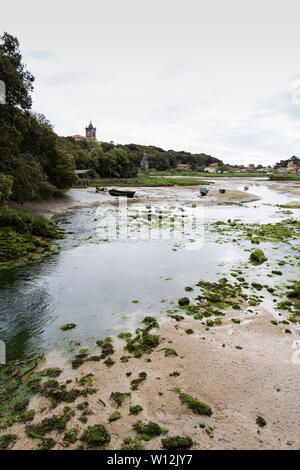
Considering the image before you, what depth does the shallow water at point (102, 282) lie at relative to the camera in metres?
11.0

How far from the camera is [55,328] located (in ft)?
36.4

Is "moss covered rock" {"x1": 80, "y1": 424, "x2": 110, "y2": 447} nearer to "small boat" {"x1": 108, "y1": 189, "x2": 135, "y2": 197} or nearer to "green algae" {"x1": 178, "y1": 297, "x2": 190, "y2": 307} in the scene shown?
"green algae" {"x1": 178, "y1": 297, "x2": 190, "y2": 307}

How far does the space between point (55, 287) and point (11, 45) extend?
21.7 metres

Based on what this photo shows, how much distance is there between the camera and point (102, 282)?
15812mm

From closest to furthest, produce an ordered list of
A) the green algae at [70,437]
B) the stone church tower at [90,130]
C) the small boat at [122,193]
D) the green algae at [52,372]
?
the green algae at [70,437] < the green algae at [52,372] < the small boat at [122,193] < the stone church tower at [90,130]

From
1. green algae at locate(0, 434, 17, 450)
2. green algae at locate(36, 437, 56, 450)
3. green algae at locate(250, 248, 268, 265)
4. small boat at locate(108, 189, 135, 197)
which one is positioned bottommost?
green algae at locate(36, 437, 56, 450)

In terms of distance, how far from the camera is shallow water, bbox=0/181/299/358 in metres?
11.0

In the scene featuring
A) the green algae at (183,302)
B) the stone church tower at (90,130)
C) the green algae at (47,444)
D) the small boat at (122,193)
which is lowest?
the green algae at (47,444)

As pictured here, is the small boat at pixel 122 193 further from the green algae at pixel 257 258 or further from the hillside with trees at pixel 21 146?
the green algae at pixel 257 258

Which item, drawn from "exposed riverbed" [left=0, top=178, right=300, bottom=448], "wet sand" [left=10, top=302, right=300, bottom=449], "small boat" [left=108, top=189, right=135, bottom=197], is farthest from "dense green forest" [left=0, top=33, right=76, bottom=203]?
"small boat" [left=108, top=189, right=135, bottom=197]

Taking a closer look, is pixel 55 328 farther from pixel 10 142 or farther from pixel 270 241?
pixel 270 241

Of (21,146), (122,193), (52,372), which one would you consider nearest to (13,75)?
(21,146)

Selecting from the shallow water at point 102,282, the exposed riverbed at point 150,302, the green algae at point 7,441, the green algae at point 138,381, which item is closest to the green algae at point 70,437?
the exposed riverbed at point 150,302
